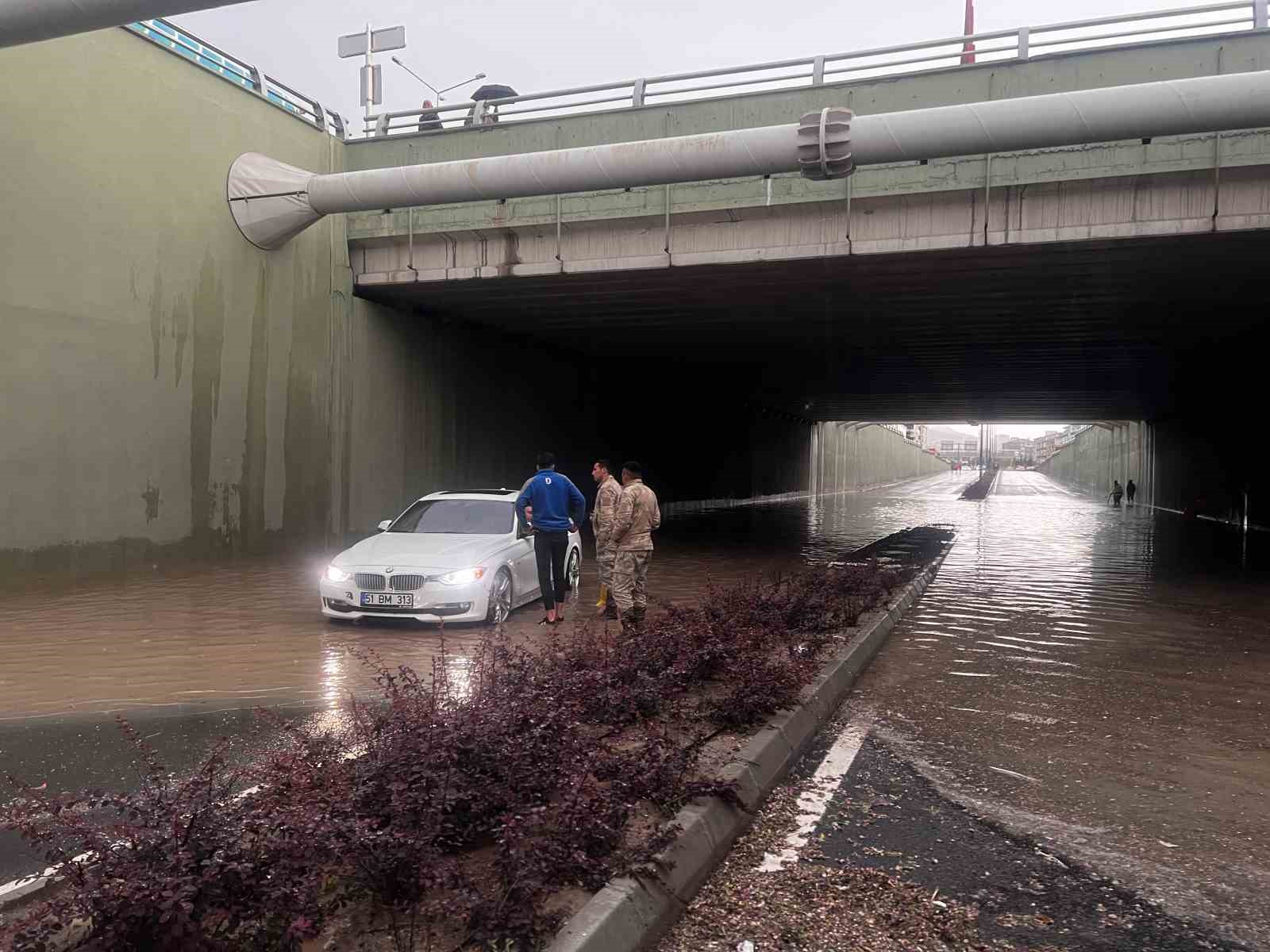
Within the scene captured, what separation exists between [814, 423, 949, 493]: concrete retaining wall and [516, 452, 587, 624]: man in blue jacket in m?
56.2

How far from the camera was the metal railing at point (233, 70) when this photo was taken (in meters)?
14.6

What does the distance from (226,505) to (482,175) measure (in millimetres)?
6864

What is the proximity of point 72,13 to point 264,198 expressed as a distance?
9.98 meters

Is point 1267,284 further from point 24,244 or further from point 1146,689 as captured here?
point 24,244

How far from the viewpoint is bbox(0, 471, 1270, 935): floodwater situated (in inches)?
189

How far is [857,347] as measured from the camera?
26172 millimetres

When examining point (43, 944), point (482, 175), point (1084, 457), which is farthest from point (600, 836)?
point (1084, 457)

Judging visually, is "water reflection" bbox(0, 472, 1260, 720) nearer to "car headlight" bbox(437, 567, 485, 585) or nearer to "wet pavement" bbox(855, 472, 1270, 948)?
"wet pavement" bbox(855, 472, 1270, 948)

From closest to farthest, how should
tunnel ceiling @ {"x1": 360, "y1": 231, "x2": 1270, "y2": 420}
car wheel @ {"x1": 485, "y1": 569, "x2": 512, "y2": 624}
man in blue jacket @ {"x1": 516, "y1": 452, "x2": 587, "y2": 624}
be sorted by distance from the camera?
car wheel @ {"x1": 485, "y1": 569, "x2": 512, "y2": 624}, man in blue jacket @ {"x1": 516, "y1": 452, "x2": 587, "y2": 624}, tunnel ceiling @ {"x1": 360, "y1": 231, "x2": 1270, "y2": 420}

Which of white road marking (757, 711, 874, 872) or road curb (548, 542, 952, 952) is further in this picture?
white road marking (757, 711, 874, 872)

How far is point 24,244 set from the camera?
12516 mm

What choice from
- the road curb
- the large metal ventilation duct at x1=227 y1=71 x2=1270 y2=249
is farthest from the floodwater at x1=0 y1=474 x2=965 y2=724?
the large metal ventilation duct at x1=227 y1=71 x2=1270 y2=249

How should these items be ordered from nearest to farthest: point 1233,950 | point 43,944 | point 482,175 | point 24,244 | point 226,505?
point 43,944, point 1233,950, point 24,244, point 482,175, point 226,505

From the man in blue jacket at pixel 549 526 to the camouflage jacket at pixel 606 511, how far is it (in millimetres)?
333
